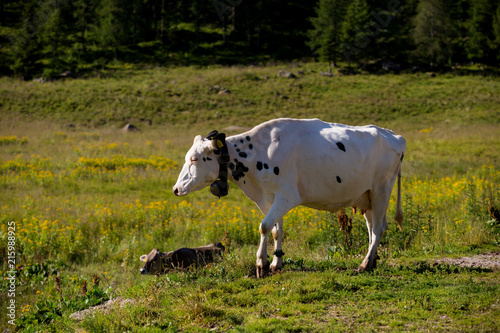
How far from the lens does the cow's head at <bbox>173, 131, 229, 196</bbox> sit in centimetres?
680

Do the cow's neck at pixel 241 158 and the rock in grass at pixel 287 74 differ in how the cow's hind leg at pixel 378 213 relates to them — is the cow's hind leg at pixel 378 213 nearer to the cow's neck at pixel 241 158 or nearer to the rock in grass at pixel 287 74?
the cow's neck at pixel 241 158

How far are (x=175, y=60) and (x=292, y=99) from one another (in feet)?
91.5

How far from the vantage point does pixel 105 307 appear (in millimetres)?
6812

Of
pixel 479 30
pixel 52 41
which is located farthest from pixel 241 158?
pixel 479 30

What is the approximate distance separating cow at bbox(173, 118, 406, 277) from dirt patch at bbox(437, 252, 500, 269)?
4.78 feet

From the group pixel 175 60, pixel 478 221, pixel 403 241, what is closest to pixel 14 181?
pixel 403 241

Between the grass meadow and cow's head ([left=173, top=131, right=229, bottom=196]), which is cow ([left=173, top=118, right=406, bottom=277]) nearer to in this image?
cow's head ([left=173, top=131, right=229, bottom=196])

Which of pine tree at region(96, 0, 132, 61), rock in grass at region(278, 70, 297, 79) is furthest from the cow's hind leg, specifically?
pine tree at region(96, 0, 132, 61)

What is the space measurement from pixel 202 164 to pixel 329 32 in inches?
2336

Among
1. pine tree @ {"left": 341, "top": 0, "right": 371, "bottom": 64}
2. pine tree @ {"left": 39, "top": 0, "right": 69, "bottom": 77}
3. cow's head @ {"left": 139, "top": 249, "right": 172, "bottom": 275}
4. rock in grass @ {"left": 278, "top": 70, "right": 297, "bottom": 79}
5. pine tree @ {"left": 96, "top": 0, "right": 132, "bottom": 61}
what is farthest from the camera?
pine tree @ {"left": 96, "top": 0, "right": 132, "bottom": 61}

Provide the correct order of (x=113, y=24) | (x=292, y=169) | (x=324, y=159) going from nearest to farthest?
(x=292, y=169)
(x=324, y=159)
(x=113, y=24)

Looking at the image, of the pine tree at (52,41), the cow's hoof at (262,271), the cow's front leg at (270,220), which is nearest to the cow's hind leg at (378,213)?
the cow's front leg at (270,220)

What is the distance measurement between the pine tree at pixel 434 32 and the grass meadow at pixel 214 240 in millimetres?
37901

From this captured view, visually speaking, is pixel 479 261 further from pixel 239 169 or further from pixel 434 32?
pixel 434 32
